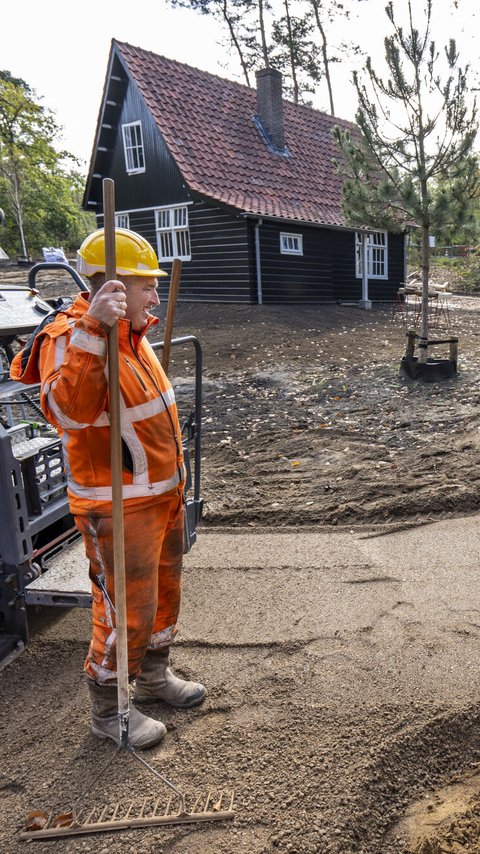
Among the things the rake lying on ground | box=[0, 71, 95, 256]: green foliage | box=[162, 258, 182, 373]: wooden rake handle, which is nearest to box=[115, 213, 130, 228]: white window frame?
box=[0, 71, 95, 256]: green foliage

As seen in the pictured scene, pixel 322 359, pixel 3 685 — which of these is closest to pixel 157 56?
pixel 322 359

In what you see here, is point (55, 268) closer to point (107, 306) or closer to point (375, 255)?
point (107, 306)

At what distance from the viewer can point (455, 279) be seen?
28.1 meters

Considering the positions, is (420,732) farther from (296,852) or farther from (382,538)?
(382,538)

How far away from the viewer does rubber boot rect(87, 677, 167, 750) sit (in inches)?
99.7

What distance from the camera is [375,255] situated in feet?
67.4

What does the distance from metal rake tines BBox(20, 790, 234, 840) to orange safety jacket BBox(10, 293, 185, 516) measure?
39.0 inches

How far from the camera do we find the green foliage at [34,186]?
31594 millimetres

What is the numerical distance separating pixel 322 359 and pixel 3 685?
8.67 meters

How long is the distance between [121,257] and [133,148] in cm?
1763

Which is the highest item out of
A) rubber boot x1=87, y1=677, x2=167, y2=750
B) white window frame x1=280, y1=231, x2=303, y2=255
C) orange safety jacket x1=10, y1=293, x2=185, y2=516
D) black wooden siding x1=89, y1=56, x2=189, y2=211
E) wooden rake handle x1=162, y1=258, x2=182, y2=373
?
black wooden siding x1=89, y1=56, x2=189, y2=211

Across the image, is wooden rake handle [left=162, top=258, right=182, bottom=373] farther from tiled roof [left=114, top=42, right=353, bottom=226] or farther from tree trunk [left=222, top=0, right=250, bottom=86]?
tree trunk [left=222, top=0, right=250, bottom=86]

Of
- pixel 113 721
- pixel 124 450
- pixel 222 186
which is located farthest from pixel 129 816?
pixel 222 186

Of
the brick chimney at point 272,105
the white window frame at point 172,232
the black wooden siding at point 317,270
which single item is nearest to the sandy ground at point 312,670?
the black wooden siding at point 317,270
